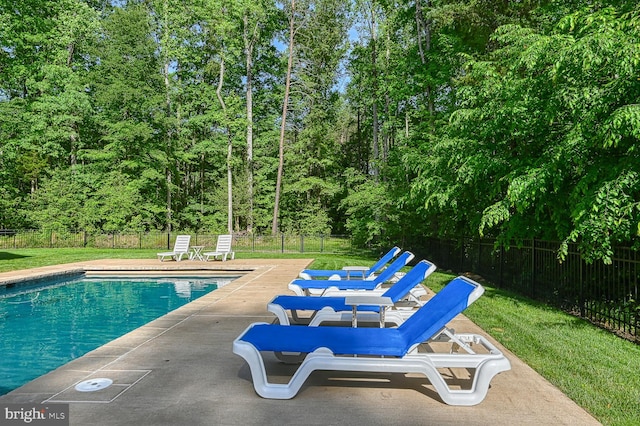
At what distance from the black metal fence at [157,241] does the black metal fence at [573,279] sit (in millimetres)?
10480

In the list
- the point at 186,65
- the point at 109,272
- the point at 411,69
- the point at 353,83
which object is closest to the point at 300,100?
the point at 353,83

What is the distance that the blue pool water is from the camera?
5895mm

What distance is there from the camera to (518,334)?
5648mm

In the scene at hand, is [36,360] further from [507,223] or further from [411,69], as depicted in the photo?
[411,69]

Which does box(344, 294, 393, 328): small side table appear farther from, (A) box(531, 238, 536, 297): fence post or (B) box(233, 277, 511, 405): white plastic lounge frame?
(A) box(531, 238, 536, 297): fence post

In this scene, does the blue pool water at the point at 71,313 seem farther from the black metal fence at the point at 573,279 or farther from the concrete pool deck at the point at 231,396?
the black metal fence at the point at 573,279

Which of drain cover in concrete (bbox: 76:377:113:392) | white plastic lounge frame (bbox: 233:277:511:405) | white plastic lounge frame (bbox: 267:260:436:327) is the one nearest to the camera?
white plastic lounge frame (bbox: 233:277:511:405)

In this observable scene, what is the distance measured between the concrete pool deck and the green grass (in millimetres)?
200

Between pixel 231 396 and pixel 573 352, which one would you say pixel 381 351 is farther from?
pixel 573 352

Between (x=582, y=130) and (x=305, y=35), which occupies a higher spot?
(x=305, y=35)

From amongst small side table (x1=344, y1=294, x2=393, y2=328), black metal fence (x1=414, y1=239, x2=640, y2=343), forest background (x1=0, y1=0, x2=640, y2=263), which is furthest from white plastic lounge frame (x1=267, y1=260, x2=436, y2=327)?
forest background (x1=0, y1=0, x2=640, y2=263)

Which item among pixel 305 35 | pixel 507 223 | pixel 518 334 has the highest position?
pixel 305 35

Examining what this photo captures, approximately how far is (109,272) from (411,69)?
49.0 feet

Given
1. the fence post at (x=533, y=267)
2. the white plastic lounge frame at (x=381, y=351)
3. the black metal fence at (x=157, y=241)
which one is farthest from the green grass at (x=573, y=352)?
the black metal fence at (x=157, y=241)
